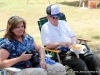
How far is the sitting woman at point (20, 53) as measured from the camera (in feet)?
10.4

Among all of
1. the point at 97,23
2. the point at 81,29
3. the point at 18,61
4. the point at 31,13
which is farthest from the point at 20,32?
the point at 31,13

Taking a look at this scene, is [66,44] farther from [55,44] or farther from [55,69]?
[55,69]

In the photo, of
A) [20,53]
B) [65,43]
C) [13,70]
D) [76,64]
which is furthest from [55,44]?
[13,70]

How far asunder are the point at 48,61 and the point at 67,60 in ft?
1.11

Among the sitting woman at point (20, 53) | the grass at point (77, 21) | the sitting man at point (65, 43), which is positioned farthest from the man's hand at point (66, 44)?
the grass at point (77, 21)

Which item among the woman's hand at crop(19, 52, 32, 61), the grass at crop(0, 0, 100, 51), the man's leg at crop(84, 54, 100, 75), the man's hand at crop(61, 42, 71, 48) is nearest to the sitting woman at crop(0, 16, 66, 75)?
the woman's hand at crop(19, 52, 32, 61)

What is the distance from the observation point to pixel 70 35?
14.1 ft

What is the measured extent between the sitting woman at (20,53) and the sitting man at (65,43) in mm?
339

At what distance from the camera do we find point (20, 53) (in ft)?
10.9

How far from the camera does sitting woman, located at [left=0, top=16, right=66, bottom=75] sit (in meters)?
3.17

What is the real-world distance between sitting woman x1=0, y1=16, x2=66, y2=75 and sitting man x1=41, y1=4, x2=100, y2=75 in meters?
0.34

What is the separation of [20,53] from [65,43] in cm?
90

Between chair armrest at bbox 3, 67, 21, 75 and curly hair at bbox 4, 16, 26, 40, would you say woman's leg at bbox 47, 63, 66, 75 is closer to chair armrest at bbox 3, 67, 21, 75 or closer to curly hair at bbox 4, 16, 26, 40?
chair armrest at bbox 3, 67, 21, 75

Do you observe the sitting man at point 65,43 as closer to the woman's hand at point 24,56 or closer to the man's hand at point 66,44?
the man's hand at point 66,44
